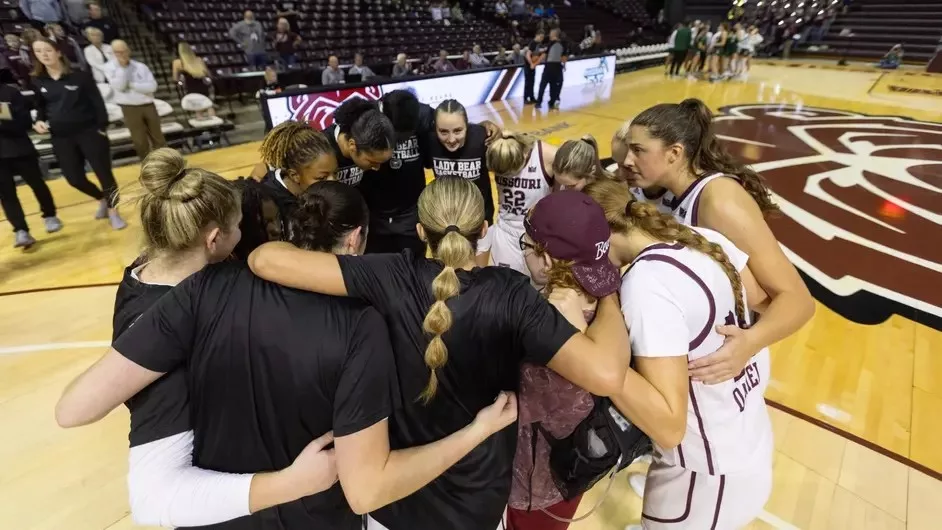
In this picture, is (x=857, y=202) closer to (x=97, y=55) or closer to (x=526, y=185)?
(x=526, y=185)

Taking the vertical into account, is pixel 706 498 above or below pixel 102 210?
above

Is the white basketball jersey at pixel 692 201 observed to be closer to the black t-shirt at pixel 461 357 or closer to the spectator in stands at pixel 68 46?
the black t-shirt at pixel 461 357

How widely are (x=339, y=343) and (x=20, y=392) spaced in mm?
3344

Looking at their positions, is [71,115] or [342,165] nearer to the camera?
[342,165]

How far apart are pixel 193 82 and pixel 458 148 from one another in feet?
23.9

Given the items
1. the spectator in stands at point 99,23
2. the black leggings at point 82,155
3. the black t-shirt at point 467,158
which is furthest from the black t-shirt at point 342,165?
the spectator in stands at point 99,23

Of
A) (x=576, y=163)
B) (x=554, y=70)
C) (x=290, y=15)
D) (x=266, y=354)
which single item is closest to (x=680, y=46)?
(x=554, y=70)

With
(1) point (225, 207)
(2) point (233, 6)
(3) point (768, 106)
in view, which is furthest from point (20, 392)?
(3) point (768, 106)

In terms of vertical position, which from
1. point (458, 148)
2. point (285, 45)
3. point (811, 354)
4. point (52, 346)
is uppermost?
point (285, 45)

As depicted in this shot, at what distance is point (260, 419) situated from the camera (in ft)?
3.77

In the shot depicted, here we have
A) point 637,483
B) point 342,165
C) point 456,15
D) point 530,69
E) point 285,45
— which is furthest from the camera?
point 456,15

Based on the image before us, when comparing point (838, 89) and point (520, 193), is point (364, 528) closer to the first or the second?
point (520, 193)

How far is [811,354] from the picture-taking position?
3.45m

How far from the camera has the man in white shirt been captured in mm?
5633
